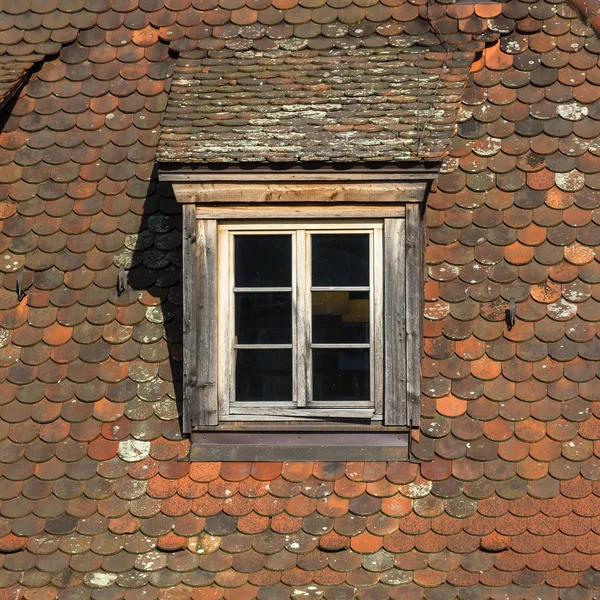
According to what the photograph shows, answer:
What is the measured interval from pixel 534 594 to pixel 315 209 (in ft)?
7.48

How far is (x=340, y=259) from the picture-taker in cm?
586

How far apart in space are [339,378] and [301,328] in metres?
0.34

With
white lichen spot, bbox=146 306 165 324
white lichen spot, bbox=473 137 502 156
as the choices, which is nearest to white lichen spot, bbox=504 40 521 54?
white lichen spot, bbox=473 137 502 156

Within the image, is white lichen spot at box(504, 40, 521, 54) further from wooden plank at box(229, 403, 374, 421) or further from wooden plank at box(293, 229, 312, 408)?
→ wooden plank at box(229, 403, 374, 421)

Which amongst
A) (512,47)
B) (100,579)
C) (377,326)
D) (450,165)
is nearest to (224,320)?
(377,326)

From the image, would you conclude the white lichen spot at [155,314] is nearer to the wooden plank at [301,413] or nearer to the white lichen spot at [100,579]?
the wooden plank at [301,413]

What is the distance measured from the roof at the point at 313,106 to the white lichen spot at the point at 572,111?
62 centimetres

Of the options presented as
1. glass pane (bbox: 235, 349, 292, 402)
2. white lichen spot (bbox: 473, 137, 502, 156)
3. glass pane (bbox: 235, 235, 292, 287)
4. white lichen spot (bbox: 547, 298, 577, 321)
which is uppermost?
white lichen spot (bbox: 473, 137, 502, 156)

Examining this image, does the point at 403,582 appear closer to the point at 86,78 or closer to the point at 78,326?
the point at 78,326

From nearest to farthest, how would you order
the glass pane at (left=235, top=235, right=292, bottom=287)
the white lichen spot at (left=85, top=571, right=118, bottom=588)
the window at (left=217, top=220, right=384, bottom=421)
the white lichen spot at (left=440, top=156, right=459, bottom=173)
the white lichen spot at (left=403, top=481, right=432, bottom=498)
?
the white lichen spot at (left=85, top=571, right=118, bottom=588) → the white lichen spot at (left=403, top=481, right=432, bottom=498) → the window at (left=217, top=220, right=384, bottom=421) → the glass pane at (left=235, top=235, right=292, bottom=287) → the white lichen spot at (left=440, top=156, right=459, bottom=173)

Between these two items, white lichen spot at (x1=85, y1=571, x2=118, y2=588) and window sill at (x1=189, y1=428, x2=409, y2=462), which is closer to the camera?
white lichen spot at (x1=85, y1=571, x2=118, y2=588)

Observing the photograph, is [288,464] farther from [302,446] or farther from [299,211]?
[299,211]

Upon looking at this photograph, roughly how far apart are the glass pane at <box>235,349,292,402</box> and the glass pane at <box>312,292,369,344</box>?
22 cm

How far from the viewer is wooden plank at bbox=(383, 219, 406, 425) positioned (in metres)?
5.68
